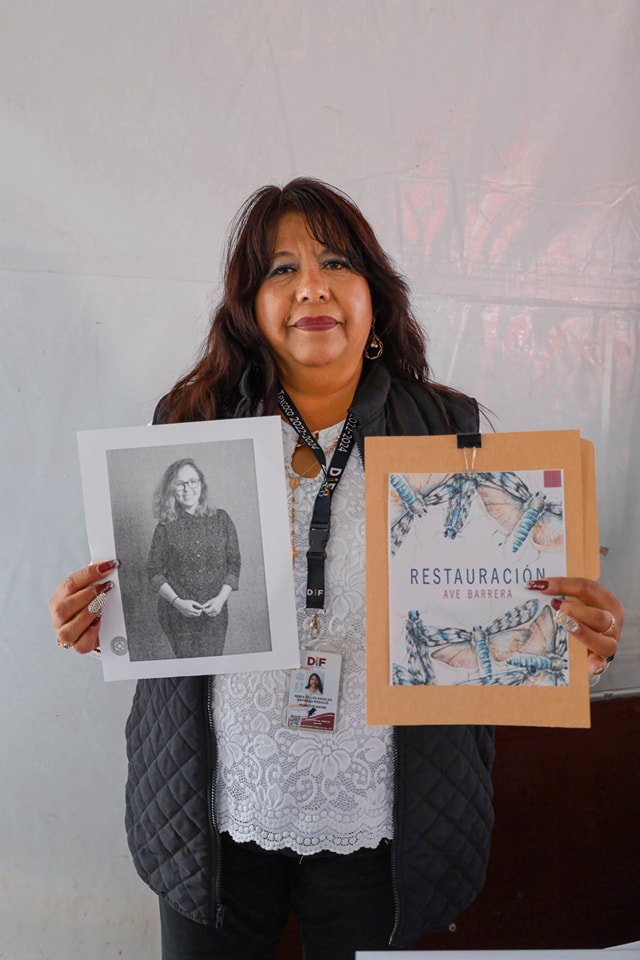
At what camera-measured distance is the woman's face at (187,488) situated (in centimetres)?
104

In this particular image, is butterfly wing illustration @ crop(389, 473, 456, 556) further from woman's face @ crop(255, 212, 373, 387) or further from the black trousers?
the black trousers

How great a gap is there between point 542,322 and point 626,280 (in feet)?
0.78

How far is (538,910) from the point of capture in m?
2.01

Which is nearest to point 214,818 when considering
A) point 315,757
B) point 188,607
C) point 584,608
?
point 315,757

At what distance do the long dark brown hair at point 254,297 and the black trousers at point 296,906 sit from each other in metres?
0.63

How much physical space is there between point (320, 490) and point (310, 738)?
0.33 metres

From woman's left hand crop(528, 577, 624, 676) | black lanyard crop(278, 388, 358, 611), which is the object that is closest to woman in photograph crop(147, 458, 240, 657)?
black lanyard crop(278, 388, 358, 611)

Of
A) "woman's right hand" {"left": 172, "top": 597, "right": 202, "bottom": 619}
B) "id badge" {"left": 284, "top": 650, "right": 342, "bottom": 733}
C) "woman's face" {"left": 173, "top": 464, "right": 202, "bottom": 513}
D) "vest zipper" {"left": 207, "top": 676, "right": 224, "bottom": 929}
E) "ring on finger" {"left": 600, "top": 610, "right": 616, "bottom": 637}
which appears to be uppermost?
"woman's face" {"left": 173, "top": 464, "right": 202, "bottom": 513}

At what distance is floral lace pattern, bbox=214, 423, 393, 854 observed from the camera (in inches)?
43.7

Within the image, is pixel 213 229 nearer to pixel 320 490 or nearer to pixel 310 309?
pixel 310 309

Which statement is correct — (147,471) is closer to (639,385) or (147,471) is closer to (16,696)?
(16,696)

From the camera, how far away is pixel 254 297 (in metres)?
1.28

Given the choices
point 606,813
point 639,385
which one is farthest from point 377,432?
point 606,813

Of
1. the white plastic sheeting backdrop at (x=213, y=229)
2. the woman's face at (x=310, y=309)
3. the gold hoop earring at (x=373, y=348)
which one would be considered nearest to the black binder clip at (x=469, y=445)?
the woman's face at (x=310, y=309)
